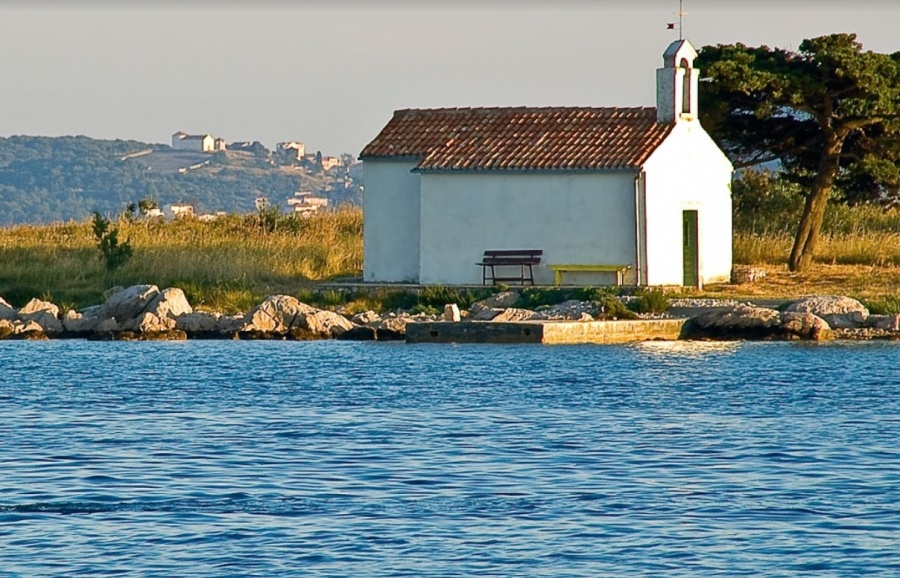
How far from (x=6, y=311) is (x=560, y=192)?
11474mm

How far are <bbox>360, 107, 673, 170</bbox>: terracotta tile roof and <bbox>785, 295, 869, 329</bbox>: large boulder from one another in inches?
186

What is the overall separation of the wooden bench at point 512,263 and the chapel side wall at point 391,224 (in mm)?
1916

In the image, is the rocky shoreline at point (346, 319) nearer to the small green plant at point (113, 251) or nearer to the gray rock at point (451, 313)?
the gray rock at point (451, 313)

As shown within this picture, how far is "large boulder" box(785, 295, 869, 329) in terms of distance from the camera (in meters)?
33.9

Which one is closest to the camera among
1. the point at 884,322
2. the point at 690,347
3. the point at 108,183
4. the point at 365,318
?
the point at 690,347

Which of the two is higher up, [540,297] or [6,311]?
[540,297]

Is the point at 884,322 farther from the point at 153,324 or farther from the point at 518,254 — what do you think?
the point at 153,324

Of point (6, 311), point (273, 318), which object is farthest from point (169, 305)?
point (6, 311)

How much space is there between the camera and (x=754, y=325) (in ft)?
109

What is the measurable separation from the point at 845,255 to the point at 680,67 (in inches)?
286

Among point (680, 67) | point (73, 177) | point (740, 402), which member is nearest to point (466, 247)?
point (680, 67)

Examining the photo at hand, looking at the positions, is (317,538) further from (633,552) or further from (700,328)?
(700,328)

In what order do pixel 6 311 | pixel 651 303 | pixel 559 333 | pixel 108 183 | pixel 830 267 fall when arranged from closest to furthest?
pixel 559 333
pixel 651 303
pixel 6 311
pixel 830 267
pixel 108 183

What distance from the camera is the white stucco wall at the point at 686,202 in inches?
1467
